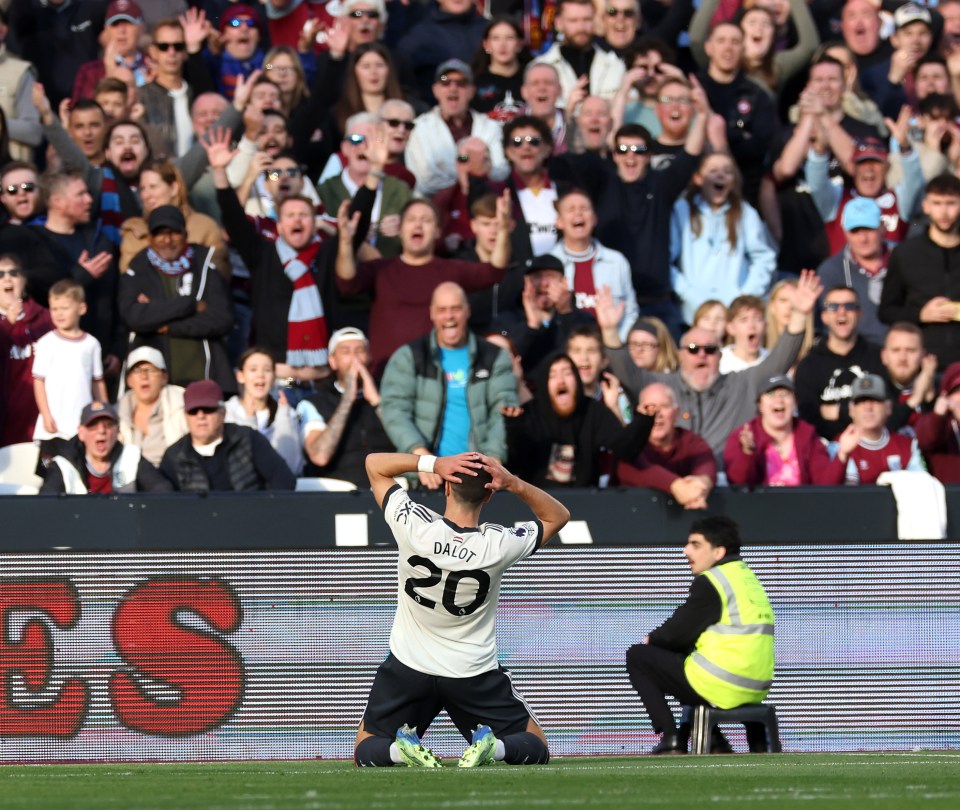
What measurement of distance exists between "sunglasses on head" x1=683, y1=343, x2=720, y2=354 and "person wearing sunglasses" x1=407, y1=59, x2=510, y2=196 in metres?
2.76

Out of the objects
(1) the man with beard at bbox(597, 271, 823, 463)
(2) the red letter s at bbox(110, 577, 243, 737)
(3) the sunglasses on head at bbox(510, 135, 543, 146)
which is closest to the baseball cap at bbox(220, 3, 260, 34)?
(3) the sunglasses on head at bbox(510, 135, 543, 146)

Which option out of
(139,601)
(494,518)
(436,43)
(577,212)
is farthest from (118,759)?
(436,43)

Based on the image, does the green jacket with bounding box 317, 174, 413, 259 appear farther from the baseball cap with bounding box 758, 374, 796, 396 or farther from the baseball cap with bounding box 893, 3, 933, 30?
the baseball cap with bounding box 893, 3, 933, 30

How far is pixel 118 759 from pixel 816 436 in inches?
184

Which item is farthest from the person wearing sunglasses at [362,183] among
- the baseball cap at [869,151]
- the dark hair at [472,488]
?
the dark hair at [472,488]

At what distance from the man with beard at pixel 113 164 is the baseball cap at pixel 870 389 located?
5223mm

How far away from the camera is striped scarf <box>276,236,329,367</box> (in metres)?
13.2

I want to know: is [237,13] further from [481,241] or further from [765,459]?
[765,459]

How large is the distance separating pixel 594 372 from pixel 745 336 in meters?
1.45

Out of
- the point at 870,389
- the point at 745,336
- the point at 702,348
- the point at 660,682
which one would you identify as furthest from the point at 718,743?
the point at 745,336

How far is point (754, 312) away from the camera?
13.4 meters

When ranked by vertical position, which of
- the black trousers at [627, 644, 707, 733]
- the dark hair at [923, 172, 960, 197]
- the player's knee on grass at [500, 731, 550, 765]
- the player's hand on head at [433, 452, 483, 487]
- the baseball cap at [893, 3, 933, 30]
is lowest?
the black trousers at [627, 644, 707, 733]

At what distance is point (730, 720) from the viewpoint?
10133mm

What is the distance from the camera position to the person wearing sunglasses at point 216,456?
1142 cm
